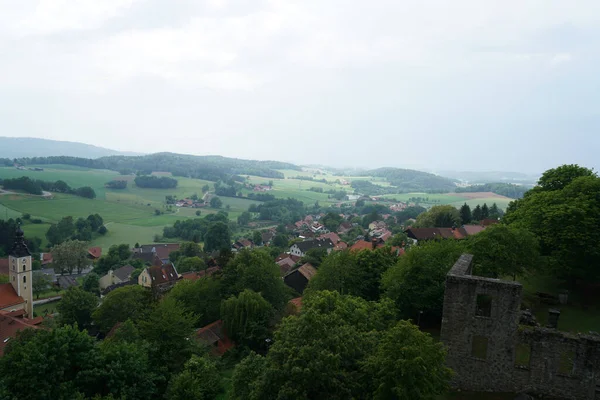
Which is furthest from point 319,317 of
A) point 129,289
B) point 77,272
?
point 77,272

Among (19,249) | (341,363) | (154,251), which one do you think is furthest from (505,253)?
(154,251)

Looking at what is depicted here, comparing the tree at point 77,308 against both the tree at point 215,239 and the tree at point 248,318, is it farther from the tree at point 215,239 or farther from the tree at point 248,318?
the tree at point 215,239

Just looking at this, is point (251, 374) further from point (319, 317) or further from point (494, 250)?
point (494, 250)

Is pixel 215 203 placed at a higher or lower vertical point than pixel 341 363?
lower

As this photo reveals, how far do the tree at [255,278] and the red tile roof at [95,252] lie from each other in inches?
2427

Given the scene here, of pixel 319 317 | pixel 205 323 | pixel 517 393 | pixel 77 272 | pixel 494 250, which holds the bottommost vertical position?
pixel 77 272

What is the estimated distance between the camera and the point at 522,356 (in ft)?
59.7

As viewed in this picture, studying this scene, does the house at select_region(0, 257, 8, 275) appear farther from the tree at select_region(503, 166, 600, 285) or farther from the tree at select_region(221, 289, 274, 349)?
the tree at select_region(503, 166, 600, 285)

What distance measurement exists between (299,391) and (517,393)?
9.06m

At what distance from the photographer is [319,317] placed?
16.9 metres

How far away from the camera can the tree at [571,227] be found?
25625mm

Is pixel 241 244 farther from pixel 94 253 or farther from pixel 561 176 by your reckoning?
pixel 561 176

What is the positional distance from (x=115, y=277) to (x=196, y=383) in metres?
52.3

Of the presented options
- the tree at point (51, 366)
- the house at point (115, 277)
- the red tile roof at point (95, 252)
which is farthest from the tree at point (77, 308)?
the red tile roof at point (95, 252)
